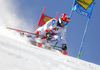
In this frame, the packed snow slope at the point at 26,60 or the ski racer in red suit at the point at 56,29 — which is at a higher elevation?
the ski racer in red suit at the point at 56,29

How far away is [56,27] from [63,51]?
103 centimetres

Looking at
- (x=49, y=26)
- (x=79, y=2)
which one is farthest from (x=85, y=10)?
(x=49, y=26)

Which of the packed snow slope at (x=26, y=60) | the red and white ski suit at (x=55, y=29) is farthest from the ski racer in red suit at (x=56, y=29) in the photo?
the packed snow slope at (x=26, y=60)

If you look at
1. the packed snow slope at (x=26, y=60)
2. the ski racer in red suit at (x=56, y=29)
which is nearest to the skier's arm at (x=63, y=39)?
the ski racer in red suit at (x=56, y=29)

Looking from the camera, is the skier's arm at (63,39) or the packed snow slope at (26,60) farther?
the skier's arm at (63,39)

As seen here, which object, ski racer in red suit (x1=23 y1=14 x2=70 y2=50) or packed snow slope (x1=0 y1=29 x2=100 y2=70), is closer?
packed snow slope (x1=0 y1=29 x2=100 y2=70)

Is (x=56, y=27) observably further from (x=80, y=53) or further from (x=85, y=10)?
(x=85, y=10)

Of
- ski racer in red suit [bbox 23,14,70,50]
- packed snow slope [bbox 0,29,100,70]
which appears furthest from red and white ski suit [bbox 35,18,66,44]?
packed snow slope [bbox 0,29,100,70]

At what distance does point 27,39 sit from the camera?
239 inches

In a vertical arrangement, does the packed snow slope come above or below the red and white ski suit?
below

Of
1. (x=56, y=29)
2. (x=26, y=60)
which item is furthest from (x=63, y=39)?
(x=26, y=60)

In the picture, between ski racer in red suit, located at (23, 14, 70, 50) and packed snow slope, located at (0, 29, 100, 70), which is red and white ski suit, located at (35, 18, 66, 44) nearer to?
ski racer in red suit, located at (23, 14, 70, 50)

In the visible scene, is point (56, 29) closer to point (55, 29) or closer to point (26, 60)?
point (55, 29)

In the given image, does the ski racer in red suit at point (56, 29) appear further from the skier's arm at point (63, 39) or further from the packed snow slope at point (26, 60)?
the packed snow slope at point (26, 60)
